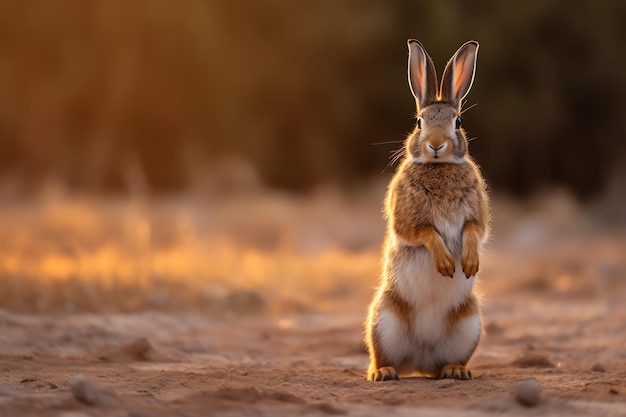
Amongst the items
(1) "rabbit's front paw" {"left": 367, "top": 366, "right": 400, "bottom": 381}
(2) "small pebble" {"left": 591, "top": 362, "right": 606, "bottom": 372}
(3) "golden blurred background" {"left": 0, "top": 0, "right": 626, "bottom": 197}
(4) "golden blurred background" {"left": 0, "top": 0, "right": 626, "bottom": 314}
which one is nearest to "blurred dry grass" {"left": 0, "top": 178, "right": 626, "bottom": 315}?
(4) "golden blurred background" {"left": 0, "top": 0, "right": 626, "bottom": 314}

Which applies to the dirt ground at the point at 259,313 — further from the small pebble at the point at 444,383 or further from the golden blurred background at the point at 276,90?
the golden blurred background at the point at 276,90

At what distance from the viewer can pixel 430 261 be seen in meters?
6.84

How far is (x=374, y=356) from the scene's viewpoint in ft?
23.2

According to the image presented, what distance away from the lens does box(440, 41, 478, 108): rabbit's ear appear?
731 cm

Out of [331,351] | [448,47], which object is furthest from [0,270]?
[448,47]

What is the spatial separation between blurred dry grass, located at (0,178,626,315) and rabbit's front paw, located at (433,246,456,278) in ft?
18.4

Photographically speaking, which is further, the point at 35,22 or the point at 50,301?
the point at 35,22

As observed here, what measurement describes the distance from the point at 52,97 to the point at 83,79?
3.12 feet

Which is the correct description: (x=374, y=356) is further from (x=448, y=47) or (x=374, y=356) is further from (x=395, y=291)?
(x=448, y=47)

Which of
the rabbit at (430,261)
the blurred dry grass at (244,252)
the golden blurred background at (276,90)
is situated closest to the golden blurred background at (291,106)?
the golden blurred background at (276,90)

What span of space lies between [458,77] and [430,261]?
4.96ft

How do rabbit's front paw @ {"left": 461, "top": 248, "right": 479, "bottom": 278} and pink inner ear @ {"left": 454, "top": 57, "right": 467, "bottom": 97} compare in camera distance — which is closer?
rabbit's front paw @ {"left": 461, "top": 248, "right": 479, "bottom": 278}

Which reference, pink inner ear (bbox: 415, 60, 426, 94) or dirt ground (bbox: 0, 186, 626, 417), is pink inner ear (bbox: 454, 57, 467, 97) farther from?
dirt ground (bbox: 0, 186, 626, 417)

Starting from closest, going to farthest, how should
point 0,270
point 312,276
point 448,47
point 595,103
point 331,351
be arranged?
point 331,351
point 0,270
point 312,276
point 448,47
point 595,103
